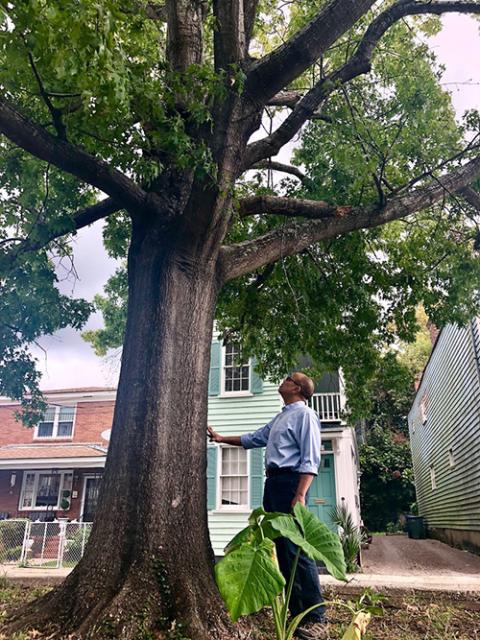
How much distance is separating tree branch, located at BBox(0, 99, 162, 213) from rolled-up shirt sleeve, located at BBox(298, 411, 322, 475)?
2245 mm

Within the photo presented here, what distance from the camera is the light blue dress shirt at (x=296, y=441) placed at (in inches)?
151

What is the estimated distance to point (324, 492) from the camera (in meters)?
14.3

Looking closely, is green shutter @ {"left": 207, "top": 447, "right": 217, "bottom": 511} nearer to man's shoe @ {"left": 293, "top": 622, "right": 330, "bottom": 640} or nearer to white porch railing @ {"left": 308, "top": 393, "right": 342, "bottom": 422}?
white porch railing @ {"left": 308, "top": 393, "right": 342, "bottom": 422}

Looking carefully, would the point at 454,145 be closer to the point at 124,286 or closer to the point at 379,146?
the point at 379,146

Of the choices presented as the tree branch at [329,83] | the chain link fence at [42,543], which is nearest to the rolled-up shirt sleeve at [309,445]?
the tree branch at [329,83]

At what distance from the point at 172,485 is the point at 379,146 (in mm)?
4660

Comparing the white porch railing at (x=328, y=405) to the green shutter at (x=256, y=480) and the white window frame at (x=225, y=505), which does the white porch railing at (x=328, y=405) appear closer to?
the green shutter at (x=256, y=480)

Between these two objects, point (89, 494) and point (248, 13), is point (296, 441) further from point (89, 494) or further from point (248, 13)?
point (89, 494)

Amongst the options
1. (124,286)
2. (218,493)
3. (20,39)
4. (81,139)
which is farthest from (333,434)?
(20,39)

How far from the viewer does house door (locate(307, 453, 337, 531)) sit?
1407 cm

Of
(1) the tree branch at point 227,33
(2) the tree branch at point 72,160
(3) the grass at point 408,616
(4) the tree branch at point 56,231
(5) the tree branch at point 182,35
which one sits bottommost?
(3) the grass at point 408,616

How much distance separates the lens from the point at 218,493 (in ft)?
45.9

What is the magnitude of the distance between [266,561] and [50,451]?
18.7m

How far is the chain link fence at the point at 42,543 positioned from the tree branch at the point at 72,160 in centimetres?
1030
